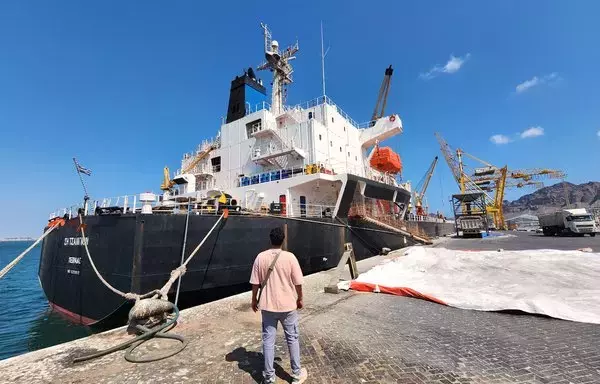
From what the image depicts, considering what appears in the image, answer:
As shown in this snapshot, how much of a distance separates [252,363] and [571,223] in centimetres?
3749

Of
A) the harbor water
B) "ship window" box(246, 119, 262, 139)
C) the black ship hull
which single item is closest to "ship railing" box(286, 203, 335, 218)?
the black ship hull

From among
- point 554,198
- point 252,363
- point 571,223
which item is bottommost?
point 252,363

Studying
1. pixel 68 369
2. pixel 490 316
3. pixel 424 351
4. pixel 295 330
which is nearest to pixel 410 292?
pixel 490 316

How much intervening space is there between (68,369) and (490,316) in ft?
22.1

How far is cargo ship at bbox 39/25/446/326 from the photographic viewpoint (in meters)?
8.21

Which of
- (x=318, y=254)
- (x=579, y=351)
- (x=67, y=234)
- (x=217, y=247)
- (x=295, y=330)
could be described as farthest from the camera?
(x=318, y=254)

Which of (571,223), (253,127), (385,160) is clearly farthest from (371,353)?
(571,223)

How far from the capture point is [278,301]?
3033 mm

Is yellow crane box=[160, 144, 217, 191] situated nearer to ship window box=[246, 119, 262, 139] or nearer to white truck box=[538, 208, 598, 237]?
ship window box=[246, 119, 262, 139]

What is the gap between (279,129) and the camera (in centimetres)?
1769

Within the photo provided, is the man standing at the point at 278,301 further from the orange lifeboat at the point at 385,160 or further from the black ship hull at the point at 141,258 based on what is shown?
the orange lifeboat at the point at 385,160

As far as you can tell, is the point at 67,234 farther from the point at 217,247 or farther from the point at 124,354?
the point at 124,354

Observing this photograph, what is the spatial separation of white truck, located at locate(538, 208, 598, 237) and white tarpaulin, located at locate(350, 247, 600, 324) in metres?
27.5

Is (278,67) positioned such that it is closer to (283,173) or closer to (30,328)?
(283,173)
